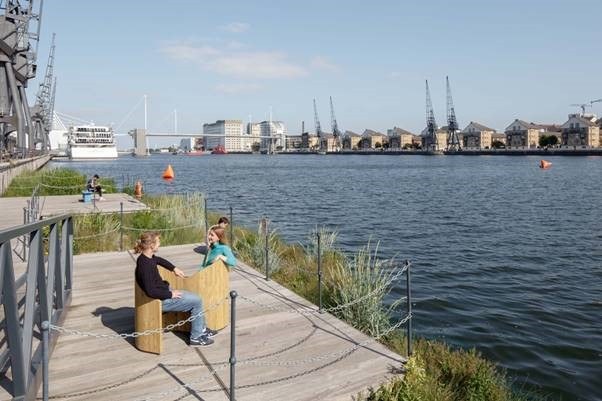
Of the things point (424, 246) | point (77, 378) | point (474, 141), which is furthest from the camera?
point (474, 141)

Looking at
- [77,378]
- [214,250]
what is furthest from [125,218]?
[77,378]

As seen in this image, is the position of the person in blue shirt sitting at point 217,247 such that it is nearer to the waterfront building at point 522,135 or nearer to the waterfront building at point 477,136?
the waterfront building at point 522,135

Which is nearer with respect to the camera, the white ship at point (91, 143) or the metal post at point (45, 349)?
the metal post at point (45, 349)

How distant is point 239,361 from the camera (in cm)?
542

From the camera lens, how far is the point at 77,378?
5.04m

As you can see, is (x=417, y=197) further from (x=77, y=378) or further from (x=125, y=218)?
(x=77, y=378)

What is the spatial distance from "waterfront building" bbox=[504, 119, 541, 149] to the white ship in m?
131

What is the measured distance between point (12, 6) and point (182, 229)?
4713 cm

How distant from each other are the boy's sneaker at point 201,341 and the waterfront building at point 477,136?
19231 cm

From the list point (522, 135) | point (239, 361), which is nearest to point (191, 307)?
point (239, 361)

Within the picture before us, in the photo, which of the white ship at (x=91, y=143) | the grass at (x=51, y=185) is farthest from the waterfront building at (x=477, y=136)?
the grass at (x=51, y=185)

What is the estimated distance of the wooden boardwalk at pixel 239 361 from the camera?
15.8 feet

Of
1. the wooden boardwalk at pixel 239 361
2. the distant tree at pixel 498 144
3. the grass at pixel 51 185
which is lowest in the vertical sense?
the wooden boardwalk at pixel 239 361

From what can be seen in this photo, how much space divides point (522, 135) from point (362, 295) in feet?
579
